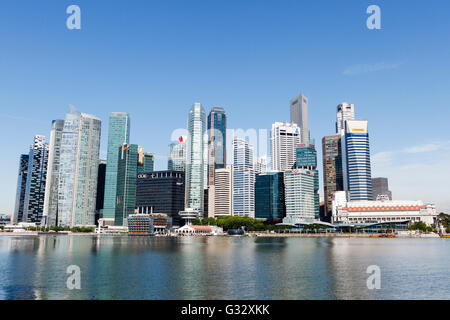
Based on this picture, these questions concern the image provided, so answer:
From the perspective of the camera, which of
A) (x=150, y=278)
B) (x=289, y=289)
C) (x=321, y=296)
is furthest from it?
(x=150, y=278)

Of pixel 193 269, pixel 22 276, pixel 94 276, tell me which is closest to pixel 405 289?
pixel 193 269

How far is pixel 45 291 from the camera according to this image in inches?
1955
